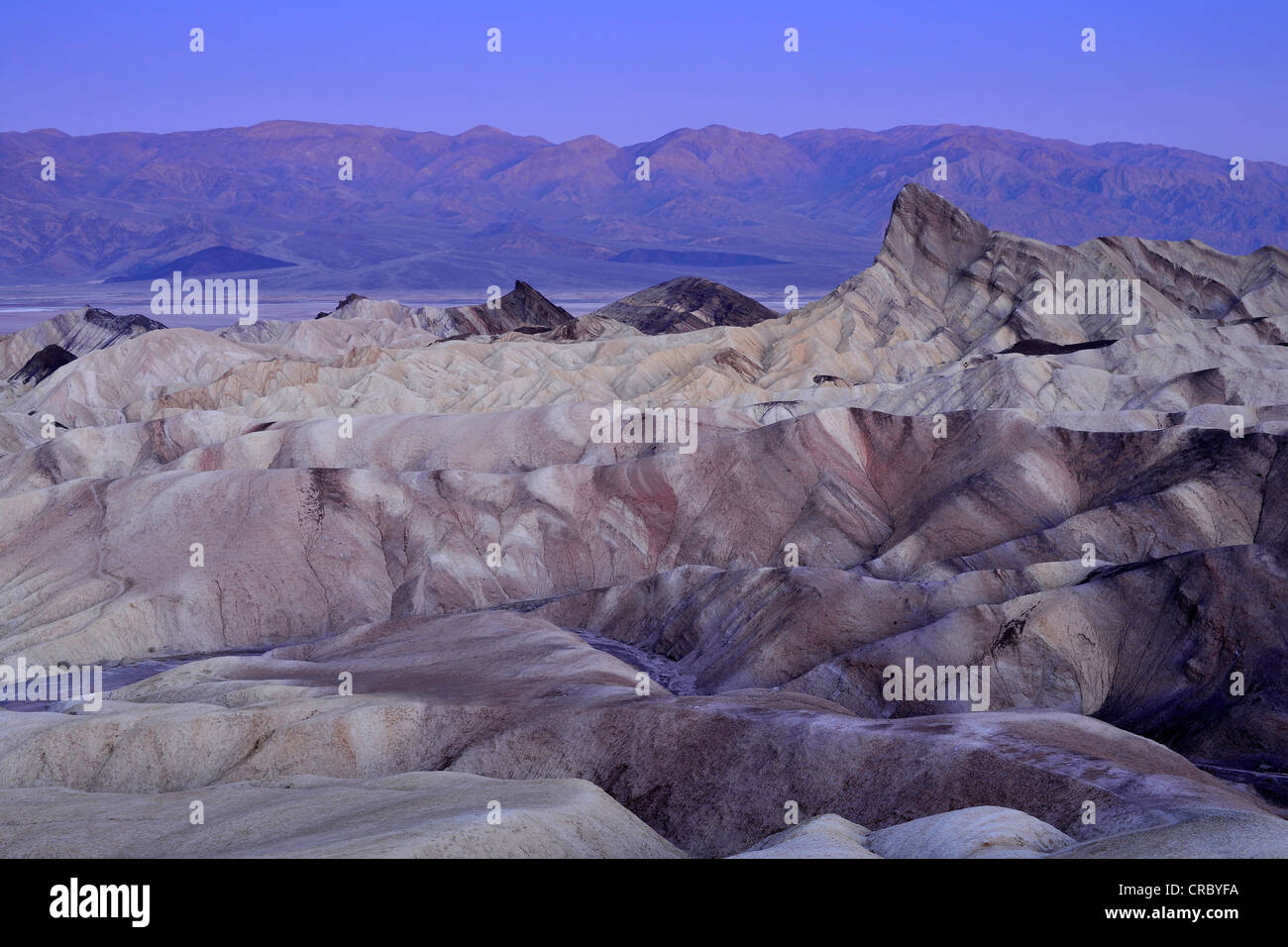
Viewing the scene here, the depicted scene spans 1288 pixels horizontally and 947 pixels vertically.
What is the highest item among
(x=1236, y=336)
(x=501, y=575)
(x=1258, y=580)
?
(x=1236, y=336)

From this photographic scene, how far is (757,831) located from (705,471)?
27.5 metres

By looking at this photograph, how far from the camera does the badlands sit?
18953 millimetres

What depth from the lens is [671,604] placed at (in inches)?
1475

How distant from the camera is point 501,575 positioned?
44.5 m

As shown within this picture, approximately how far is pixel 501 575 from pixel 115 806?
25.2m

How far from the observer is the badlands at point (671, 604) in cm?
1895
